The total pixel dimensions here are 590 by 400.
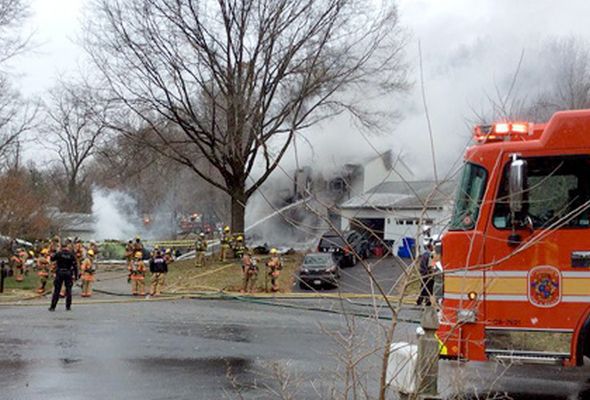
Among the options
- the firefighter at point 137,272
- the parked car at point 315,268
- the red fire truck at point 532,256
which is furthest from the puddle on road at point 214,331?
the parked car at point 315,268

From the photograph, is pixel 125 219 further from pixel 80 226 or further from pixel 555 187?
pixel 555 187

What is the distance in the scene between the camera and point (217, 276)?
2431cm

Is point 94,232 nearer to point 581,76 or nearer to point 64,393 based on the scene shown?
point 581,76

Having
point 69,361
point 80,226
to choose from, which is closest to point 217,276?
point 69,361

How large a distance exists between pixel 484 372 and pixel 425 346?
361 centimetres

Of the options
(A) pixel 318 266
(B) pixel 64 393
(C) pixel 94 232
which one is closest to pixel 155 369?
(B) pixel 64 393

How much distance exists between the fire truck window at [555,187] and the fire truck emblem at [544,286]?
0.43 meters

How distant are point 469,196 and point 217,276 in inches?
729

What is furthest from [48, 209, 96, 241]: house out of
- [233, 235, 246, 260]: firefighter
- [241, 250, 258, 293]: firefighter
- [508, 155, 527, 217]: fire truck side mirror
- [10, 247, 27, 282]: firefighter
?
[508, 155, 527, 217]: fire truck side mirror

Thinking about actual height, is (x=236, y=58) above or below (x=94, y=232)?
above

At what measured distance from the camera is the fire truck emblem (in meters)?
6.34

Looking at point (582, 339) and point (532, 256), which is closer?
point (582, 339)

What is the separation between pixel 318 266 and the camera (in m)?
23.3

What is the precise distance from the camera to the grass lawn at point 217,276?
2174 cm
